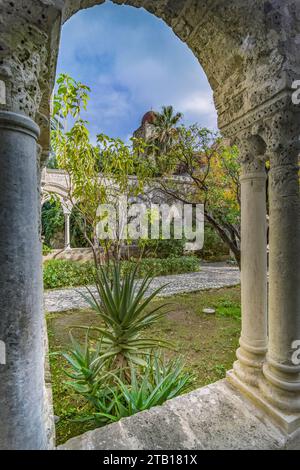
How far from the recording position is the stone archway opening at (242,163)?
854 millimetres

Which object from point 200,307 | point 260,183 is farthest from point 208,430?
point 200,307

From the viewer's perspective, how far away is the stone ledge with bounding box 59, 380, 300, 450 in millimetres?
1297

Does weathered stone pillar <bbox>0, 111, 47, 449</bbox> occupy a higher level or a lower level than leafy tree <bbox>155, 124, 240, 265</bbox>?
lower

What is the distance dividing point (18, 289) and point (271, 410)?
5.44ft

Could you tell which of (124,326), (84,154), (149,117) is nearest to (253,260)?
(124,326)

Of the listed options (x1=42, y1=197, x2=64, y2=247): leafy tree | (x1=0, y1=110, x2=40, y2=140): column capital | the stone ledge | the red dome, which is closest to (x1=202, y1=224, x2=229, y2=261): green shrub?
(x1=42, y1=197, x2=64, y2=247): leafy tree

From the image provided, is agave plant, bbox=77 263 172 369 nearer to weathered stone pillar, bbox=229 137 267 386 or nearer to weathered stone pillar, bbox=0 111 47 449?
weathered stone pillar, bbox=229 137 267 386

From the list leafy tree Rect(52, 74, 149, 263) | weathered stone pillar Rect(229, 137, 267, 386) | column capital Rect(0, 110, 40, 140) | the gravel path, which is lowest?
the gravel path

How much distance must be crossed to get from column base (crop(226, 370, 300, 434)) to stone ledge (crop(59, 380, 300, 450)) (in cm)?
4

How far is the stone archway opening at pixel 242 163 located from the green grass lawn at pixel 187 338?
3.84 feet

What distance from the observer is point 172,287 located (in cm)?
738

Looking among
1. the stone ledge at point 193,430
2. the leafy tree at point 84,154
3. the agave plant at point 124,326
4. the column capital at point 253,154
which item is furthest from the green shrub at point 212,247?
the stone ledge at point 193,430

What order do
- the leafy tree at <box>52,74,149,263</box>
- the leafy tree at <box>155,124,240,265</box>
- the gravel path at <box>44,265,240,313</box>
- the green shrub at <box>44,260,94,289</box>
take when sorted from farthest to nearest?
the green shrub at <box>44,260,94,289</box> < the gravel path at <box>44,265,240,313</box> < the leafy tree at <box>155,124,240,265</box> < the leafy tree at <box>52,74,149,263</box>

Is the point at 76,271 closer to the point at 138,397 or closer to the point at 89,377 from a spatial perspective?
the point at 89,377
